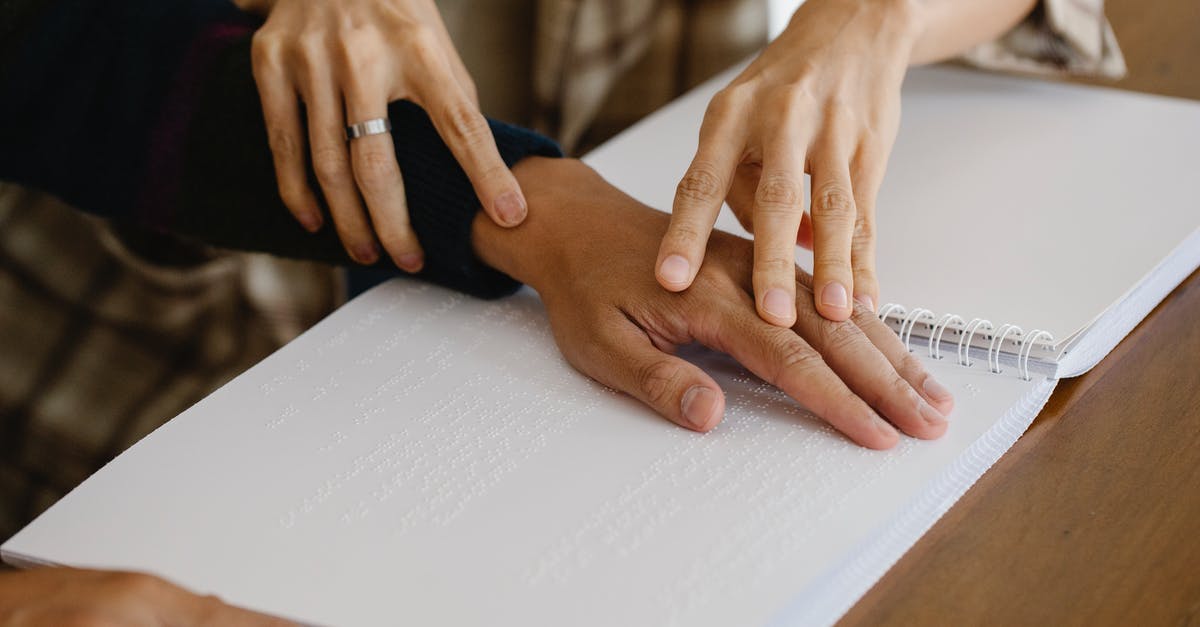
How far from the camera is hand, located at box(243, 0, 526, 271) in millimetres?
791

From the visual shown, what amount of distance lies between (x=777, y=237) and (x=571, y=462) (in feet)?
0.64

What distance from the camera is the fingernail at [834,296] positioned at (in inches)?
26.0

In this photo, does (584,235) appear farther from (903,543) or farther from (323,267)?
(323,267)

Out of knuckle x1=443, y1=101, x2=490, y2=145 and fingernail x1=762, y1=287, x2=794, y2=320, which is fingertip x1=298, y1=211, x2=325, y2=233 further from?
fingernail x1=762, y1=287, x2=794, y2=320

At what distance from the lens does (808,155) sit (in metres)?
0.75

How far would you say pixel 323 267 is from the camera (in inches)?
53.8

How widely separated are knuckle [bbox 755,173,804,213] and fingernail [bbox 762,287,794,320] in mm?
55

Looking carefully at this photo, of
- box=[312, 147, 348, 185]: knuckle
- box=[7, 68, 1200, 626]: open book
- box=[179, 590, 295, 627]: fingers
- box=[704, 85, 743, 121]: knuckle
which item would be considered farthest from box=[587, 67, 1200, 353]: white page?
box=[179, 590, 295, 627]: fingers

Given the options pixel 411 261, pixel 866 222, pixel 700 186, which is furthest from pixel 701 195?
pixel 411 261

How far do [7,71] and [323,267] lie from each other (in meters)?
0.50

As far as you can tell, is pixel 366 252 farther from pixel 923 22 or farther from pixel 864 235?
pixel 923 22

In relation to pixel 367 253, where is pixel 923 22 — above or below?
above

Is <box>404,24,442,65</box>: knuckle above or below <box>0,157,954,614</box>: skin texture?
above

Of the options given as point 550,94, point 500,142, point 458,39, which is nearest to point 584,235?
point 500,142
